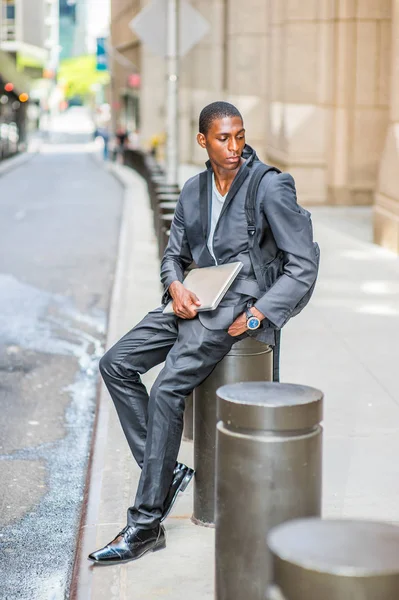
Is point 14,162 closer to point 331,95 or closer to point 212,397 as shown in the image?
point 331,95

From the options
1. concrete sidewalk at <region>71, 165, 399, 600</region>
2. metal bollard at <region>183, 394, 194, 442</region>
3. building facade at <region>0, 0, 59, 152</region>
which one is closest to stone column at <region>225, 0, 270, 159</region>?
building facade at <region>0, 0, 59, 152</region>

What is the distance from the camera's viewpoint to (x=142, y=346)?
5.05 metres

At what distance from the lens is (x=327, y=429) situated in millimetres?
6789

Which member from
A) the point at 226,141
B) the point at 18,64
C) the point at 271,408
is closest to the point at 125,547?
the point at 271,408

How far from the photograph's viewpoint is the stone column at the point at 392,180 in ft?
51.1

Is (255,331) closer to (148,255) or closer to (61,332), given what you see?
(61,332)

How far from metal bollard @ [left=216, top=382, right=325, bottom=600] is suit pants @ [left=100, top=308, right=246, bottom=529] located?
84 centimetres

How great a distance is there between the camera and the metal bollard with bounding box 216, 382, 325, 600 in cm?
376

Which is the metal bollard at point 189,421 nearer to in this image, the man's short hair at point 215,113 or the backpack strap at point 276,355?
the backpack strap at point 276,355

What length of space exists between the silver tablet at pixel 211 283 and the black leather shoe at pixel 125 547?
38.9 inches

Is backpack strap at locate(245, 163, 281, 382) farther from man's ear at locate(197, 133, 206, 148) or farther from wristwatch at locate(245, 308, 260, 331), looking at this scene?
man's ear at locate(197, 133, 206, 148)

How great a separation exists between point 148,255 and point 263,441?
13687 mm

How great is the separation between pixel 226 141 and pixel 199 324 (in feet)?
2.68

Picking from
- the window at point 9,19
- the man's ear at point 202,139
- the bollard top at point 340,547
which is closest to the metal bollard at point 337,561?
the bollard top at point 340,547
